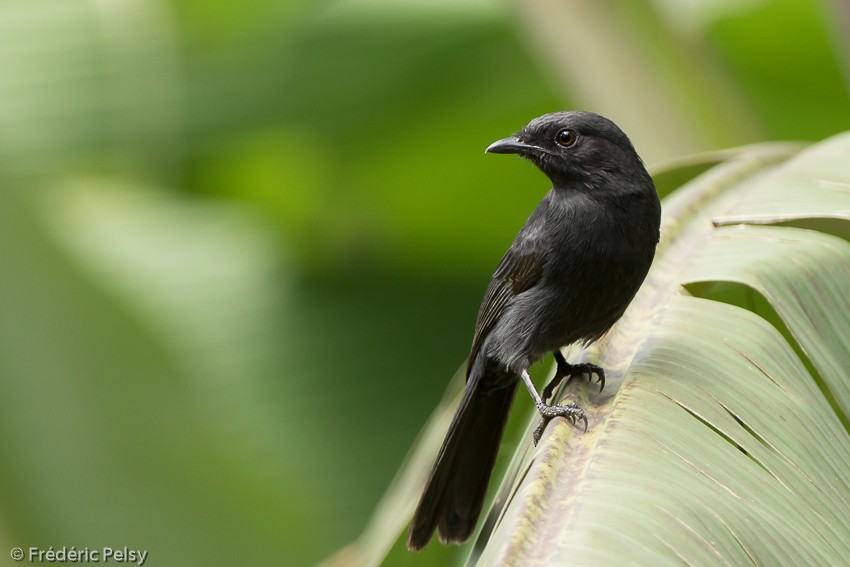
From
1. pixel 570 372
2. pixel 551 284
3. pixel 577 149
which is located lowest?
pixel 570 372

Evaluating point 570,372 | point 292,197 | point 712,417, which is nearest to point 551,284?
point 570,372

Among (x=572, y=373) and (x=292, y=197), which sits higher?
(x=572, y=373)

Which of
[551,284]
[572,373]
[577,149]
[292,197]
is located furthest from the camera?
[292,197]

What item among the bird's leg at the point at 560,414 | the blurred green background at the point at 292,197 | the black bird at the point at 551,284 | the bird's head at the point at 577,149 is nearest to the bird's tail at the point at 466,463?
the black bird at the point at 551,284

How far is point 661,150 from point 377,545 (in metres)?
2.03

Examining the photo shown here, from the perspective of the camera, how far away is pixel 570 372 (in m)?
2.64

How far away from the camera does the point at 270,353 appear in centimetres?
534

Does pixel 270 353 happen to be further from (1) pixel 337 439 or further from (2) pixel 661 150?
(2) pixel 661 150

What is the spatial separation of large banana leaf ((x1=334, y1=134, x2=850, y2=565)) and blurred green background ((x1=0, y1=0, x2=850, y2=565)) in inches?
56.1

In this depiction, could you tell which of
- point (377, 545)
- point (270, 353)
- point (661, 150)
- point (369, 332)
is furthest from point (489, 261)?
point (377, 545)

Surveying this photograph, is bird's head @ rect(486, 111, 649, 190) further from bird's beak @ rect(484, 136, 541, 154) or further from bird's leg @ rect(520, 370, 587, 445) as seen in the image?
bird's leg @ rect(520, 370, 587, 445)

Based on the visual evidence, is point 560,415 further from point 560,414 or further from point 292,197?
point 292,197

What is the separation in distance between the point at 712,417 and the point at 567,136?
1.13 m

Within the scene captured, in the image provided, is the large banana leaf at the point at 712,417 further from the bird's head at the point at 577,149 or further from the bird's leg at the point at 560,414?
the bird's head at the point at 577,149
